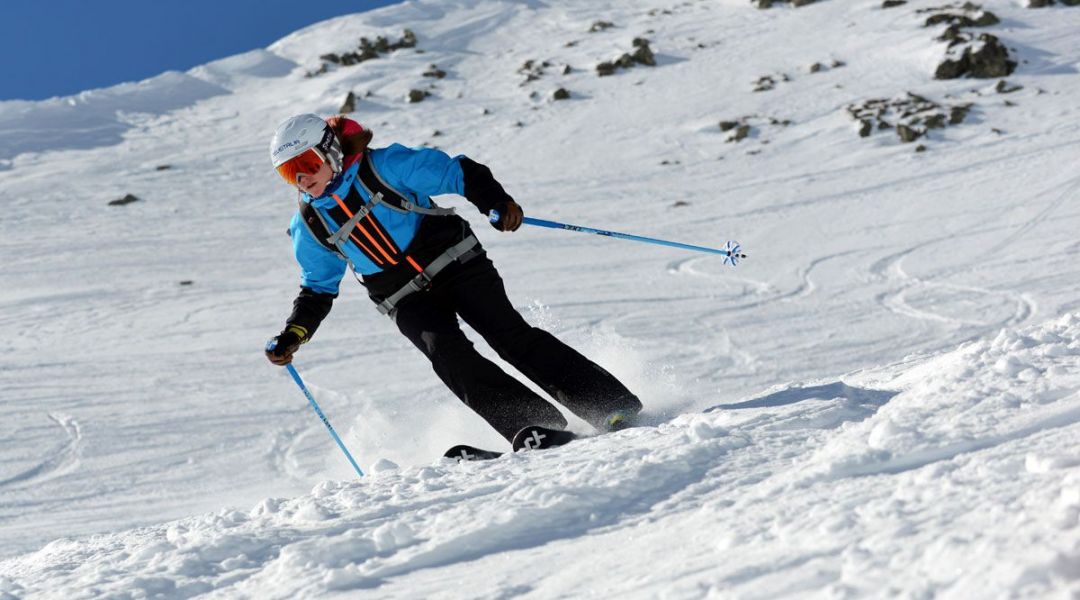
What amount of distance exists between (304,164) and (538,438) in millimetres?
1682

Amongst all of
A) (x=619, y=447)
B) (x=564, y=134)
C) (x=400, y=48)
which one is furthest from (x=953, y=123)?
(x=400, y=48)

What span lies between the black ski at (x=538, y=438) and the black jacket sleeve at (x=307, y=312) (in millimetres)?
1482

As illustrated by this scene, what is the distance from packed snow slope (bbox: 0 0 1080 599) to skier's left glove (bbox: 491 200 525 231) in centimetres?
123

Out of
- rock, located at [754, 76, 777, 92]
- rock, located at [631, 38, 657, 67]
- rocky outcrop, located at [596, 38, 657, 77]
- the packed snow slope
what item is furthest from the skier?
rock, located at [631, 38, 657, 67]

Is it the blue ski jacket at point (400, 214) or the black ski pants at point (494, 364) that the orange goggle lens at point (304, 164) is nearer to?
the blue ski jacket at point (400, 214)

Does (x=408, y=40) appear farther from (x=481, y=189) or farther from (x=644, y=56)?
(x=481, y=189)

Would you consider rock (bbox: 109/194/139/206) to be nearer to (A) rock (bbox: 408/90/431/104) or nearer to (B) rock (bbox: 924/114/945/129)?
(A) rock (bbox: 408/90/431/104)

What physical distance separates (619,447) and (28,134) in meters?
25.9

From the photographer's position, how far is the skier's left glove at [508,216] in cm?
461

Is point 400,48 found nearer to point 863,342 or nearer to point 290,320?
point 863,342

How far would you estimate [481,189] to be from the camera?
4.75 m

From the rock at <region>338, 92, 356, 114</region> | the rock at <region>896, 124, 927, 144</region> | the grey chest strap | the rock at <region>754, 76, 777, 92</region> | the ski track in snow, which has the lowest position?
the rock at <region>896, 124, 927, 144</region>

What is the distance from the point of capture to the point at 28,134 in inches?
988

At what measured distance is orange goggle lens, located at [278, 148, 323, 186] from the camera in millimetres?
4539
